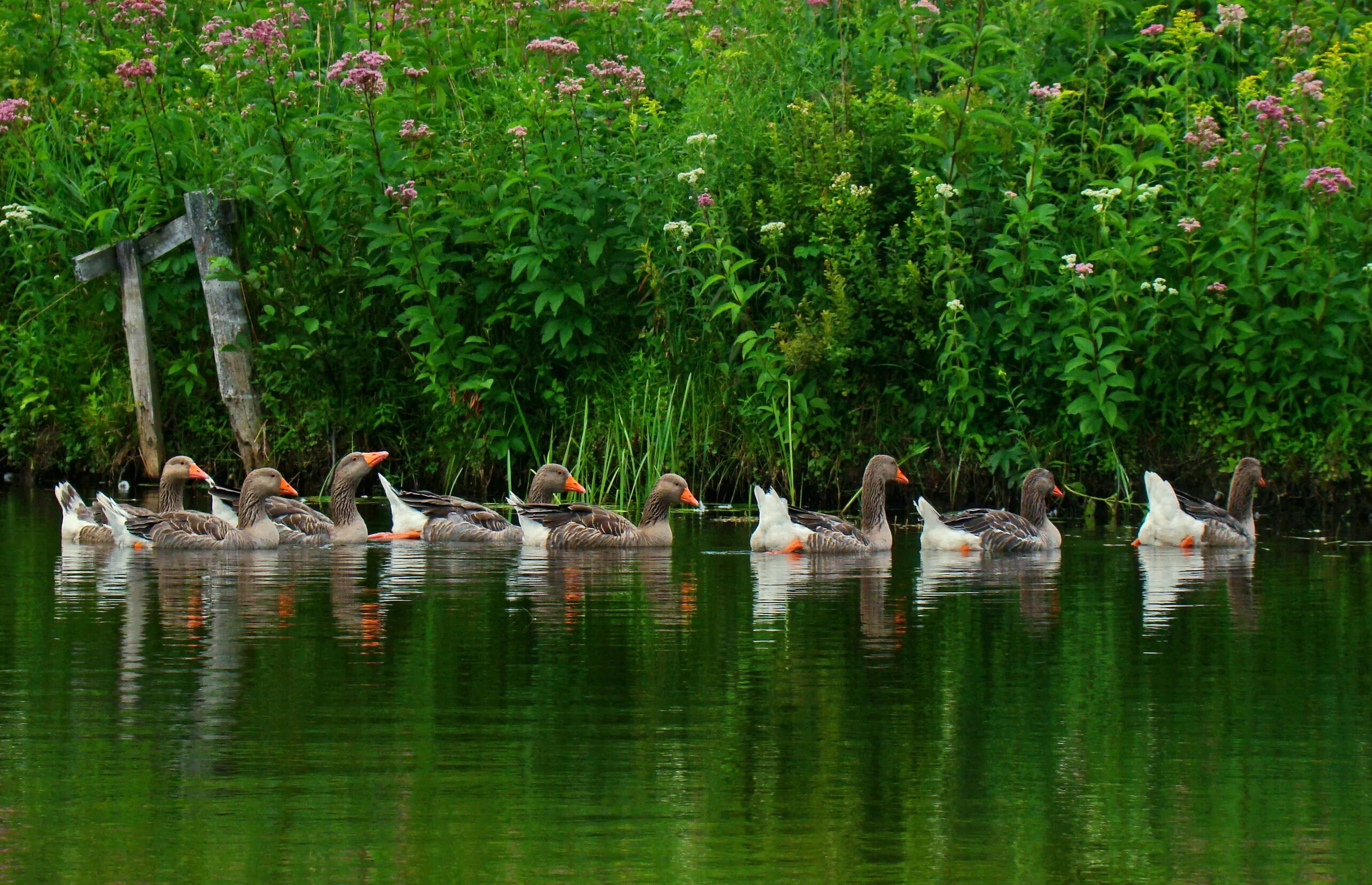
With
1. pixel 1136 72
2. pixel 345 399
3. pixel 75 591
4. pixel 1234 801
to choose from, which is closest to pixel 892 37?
pixel 1136 72

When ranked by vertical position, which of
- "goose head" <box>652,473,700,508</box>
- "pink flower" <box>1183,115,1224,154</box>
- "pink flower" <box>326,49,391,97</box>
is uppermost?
"pink flower" <box>326,49,391,97</box>

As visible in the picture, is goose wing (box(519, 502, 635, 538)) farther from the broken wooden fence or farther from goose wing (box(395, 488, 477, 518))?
the broken wooden fence

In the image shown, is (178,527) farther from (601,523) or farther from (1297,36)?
(1297,36)

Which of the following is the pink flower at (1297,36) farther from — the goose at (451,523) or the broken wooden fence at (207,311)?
the broken wooden fence at (207,311)

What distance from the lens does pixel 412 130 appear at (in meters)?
17.3

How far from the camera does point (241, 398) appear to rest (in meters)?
19.7

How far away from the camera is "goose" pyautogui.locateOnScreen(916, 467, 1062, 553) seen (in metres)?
15.1

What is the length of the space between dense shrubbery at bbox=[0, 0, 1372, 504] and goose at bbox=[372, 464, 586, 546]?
2.08m

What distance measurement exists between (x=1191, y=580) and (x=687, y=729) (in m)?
6.30

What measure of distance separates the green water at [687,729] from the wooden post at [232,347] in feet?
20.4

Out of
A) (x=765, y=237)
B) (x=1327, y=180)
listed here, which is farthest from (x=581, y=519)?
(x=1327, y=180)

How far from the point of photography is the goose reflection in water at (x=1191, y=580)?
11781mm

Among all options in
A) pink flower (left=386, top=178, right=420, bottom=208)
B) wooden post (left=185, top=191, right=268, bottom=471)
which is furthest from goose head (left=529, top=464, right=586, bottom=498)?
wooden post (left=185, top=191, right=268, bottom=471)

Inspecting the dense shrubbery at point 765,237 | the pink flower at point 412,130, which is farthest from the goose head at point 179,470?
the pink flower at point 412,130
